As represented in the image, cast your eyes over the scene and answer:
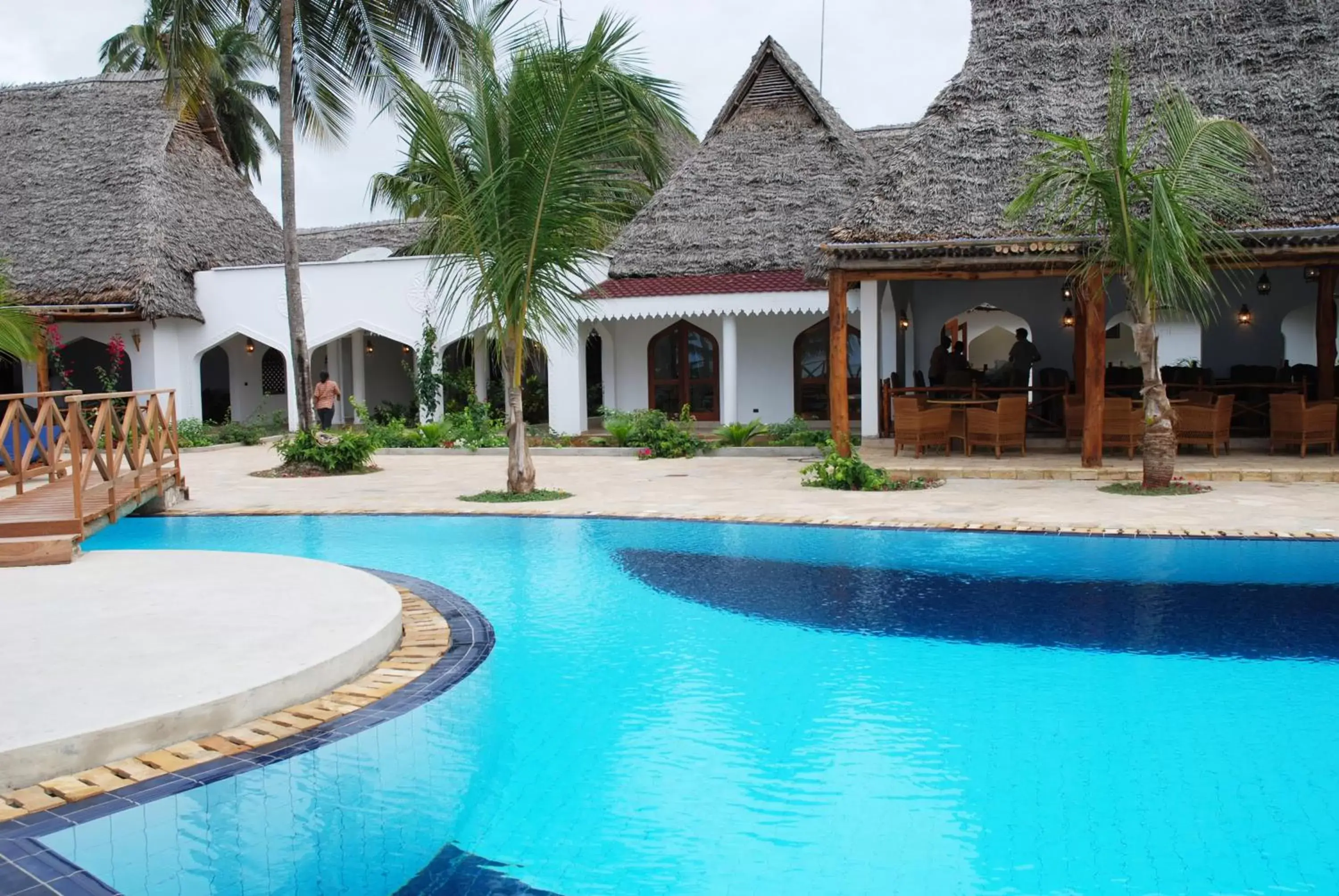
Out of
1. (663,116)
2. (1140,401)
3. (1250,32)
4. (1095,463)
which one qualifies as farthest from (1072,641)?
(663,116)

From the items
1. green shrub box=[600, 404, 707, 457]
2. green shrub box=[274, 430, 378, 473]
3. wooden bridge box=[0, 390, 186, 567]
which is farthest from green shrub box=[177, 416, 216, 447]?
wooden bridge box=[0, 390, 186, 567]

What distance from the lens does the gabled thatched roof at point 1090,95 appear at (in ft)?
40.7

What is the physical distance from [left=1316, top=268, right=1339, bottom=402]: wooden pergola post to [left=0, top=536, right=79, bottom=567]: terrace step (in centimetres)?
1390

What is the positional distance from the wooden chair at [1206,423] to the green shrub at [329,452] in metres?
10.3

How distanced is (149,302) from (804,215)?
474 inches

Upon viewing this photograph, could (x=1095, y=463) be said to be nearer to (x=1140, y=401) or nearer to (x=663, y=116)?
(x=1140, y=401)

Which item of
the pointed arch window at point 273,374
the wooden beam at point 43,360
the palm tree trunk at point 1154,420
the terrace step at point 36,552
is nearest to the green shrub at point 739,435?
the palm tree trunk at point 1154,420

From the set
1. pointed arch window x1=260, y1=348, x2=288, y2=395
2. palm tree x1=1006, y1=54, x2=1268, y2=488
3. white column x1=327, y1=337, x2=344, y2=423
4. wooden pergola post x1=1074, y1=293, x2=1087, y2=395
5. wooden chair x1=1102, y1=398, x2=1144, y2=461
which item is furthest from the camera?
pointed arch window x1=260, y1=348, x2=288, y2=395

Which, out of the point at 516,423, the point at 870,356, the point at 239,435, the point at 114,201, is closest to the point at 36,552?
the point at 516,423

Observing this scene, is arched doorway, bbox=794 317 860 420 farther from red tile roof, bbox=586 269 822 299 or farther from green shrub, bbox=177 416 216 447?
green shrub, bbox=177 416 216 447

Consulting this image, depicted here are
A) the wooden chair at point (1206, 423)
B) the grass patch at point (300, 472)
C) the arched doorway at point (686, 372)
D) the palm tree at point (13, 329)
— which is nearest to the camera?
the palm tree at point (13, 329)

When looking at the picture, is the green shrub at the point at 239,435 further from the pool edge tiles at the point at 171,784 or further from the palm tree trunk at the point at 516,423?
the pool edge tiles at the point at 171,784

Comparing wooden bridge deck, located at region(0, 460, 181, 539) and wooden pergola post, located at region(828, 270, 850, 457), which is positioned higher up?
wooden pergola post, located at region(828, 270, 850, 457)

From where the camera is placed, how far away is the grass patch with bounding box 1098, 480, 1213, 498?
1084 cm
